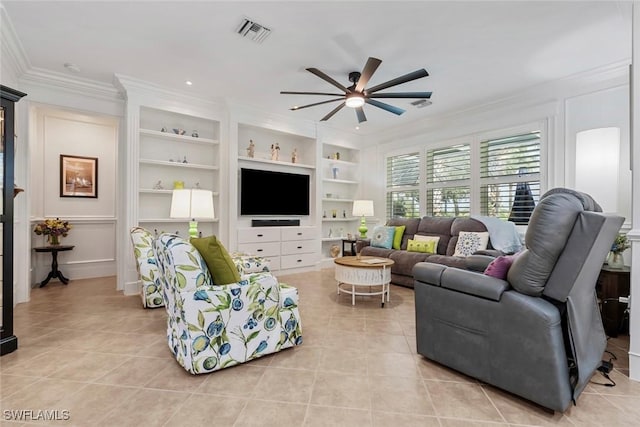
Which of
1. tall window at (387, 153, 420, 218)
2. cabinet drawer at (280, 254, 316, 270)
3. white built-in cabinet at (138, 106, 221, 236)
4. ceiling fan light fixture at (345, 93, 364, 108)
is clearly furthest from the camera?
tall window at (387, 153, 420, 218)

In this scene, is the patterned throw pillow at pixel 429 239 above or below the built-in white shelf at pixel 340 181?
below

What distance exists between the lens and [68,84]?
3.91m

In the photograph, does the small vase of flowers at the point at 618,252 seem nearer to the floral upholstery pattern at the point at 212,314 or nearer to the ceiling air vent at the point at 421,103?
the ceiling air vent at the point at 421,103

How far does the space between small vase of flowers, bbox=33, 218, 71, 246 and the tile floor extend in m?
2.04

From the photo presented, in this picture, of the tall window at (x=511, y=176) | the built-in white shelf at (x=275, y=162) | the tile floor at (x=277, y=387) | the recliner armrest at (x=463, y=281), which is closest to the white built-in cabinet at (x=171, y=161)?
the built-in white shelf at (x=275, y=162)

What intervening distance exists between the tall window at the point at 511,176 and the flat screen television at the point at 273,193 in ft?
10.0

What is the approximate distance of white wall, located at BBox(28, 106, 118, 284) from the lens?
4.67m

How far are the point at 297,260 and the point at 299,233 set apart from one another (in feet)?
1.61

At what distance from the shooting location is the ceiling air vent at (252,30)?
8.93 feet

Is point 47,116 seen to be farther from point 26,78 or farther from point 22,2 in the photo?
point 22,2

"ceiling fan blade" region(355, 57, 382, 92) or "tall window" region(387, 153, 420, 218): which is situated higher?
"ceiling fan blade" region(355, 57, 382, 92)

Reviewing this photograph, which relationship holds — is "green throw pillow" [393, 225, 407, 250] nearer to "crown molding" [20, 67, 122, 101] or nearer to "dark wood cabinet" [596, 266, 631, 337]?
"dark wood cabinet" [596, 266, 631, 337]

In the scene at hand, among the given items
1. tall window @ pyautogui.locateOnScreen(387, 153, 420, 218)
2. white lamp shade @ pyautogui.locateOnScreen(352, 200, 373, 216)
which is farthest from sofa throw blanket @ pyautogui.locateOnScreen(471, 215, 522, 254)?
white lamp shade @ pyautogui.locateOnScreen(352, 200, 373, 216)

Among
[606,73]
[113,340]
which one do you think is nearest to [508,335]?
[113,340]
